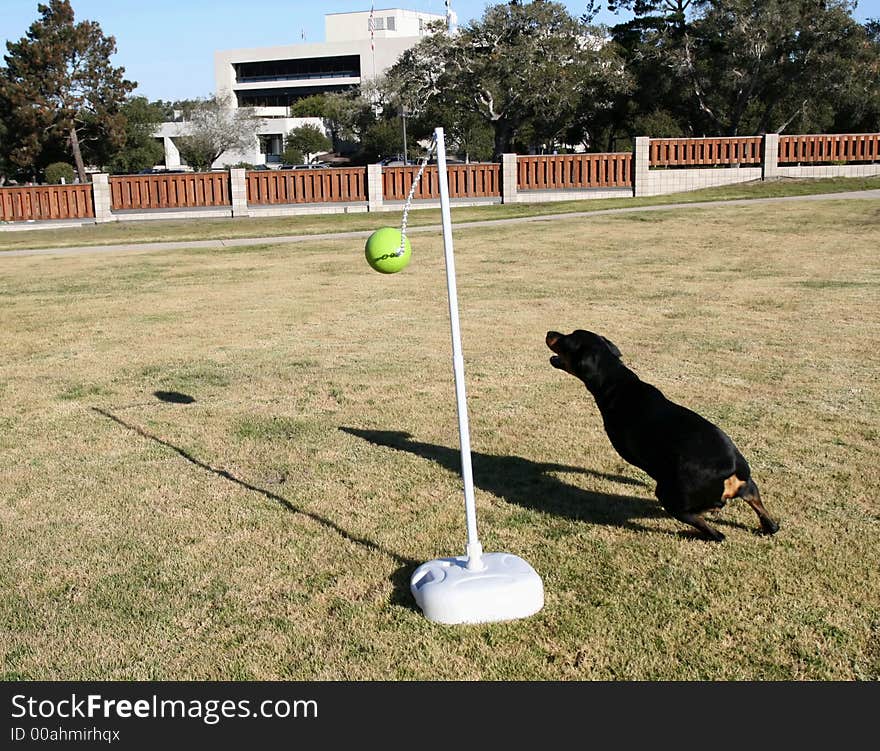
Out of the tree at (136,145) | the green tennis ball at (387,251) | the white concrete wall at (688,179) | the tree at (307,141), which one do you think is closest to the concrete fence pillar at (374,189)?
the white concrete wall at (688,179)

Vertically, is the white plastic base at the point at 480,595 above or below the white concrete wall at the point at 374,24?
below

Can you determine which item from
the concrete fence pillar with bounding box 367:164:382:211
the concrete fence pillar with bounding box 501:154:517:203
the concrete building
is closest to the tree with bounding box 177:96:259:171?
the concrete building

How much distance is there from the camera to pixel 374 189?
93.7 ft

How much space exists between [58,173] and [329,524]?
181ft

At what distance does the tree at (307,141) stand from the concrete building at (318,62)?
69.9 ft

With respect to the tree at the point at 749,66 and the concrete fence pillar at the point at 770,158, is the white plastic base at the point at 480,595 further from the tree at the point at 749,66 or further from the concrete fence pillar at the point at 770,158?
the tree at the point at 749,66

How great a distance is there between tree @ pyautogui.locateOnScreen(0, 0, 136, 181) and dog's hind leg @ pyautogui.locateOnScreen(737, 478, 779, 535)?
55201 millimetres

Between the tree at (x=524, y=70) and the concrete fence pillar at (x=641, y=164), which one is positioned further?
the tree at (x=524, y=70)

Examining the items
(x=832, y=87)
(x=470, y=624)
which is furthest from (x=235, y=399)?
(x=832, y=87)

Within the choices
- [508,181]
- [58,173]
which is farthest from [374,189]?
[58,173]

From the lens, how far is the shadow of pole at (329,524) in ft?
13.0

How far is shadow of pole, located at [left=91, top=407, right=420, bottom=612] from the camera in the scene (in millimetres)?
3968

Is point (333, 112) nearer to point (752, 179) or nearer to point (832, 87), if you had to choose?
point (832, 87)

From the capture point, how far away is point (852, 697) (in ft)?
10.4
